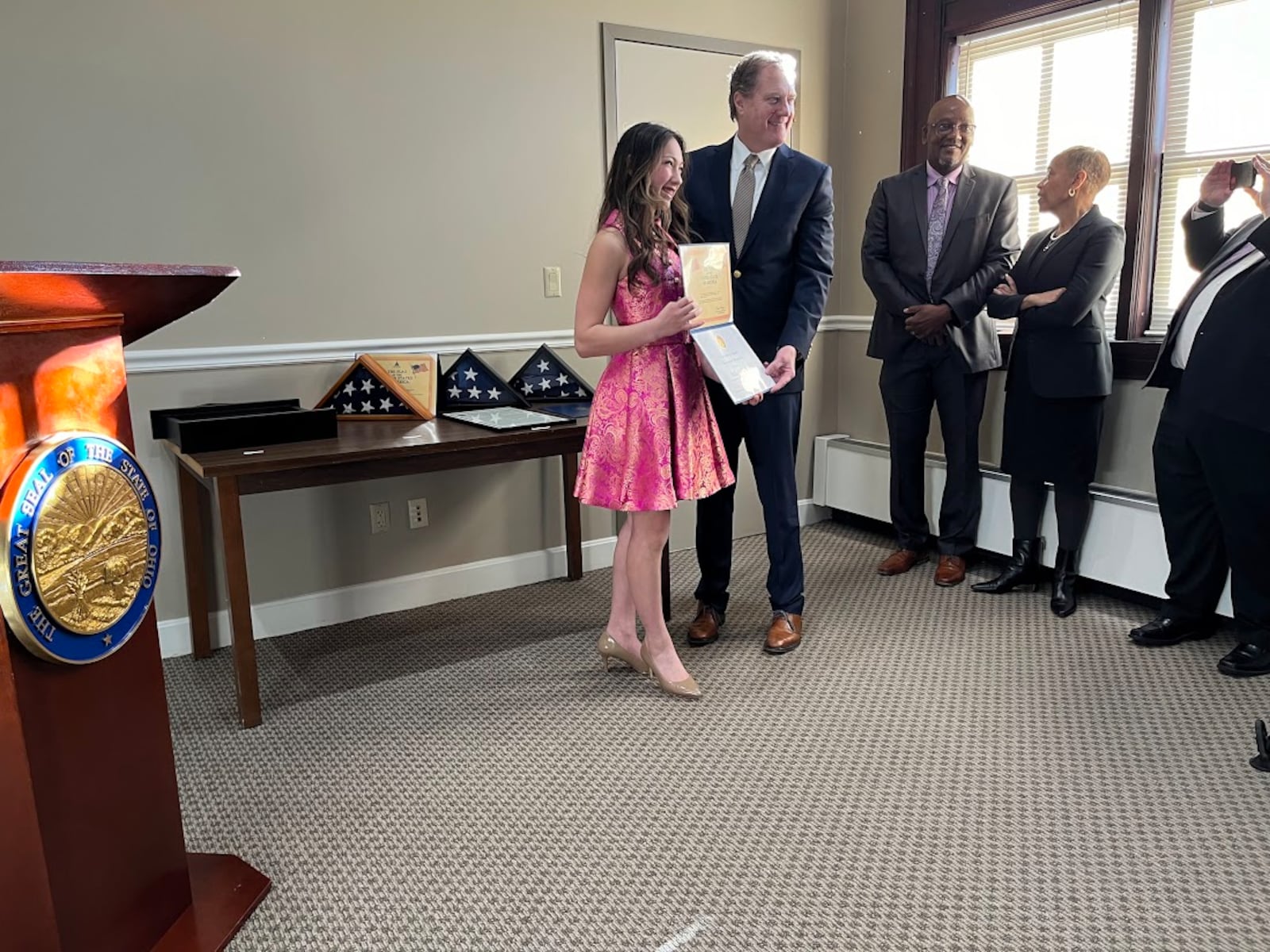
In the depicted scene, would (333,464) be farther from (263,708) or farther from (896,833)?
(896,833)

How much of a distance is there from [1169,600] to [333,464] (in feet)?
8.18

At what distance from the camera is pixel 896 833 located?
185 cm

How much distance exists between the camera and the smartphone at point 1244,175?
98.7 inches

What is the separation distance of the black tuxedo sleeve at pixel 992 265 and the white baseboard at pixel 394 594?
153 cm

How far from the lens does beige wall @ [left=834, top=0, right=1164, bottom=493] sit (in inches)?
147

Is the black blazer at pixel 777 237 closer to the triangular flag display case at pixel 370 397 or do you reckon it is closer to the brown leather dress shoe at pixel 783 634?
the brown leather dress shoe at pixel 783 634

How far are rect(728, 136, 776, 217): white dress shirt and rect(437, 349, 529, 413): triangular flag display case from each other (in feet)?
3.20

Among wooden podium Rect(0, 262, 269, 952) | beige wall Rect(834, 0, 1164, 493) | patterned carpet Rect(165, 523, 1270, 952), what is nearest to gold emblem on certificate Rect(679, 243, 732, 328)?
patterned carpet Rect(165, 523, 1270, 952)

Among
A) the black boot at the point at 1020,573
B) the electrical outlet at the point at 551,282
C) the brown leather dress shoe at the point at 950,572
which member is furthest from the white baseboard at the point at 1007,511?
the electrical outlet at the point at 551,282

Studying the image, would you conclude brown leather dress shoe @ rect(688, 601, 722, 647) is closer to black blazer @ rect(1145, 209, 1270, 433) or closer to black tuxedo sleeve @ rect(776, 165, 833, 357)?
black tuxedo sleeve @ rect(776, 165, 833, 357)

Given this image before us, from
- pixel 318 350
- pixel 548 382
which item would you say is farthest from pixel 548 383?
pixel 318 350

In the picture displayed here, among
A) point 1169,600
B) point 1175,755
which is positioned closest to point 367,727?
point 1175,755

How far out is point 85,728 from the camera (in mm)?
1280

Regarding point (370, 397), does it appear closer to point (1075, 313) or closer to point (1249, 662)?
point (1075, 313)
